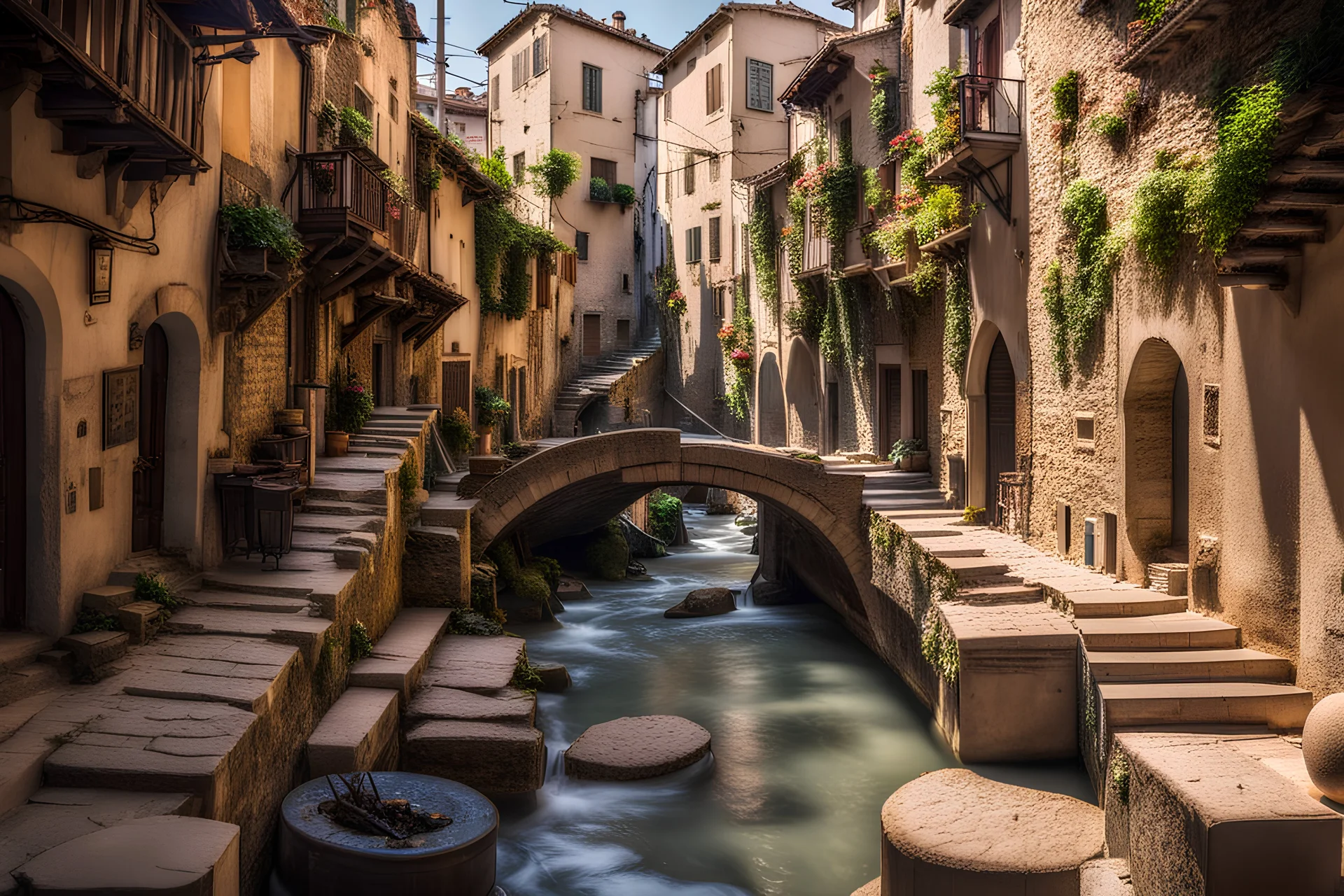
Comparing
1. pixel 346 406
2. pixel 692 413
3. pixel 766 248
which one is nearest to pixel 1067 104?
pixel 346 406

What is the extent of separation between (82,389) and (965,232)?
1159 centimetres

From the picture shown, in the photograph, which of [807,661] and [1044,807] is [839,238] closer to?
[807,661]

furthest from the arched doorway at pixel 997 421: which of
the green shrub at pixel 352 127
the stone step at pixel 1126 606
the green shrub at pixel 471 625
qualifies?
the green shrub at pixel 352 127

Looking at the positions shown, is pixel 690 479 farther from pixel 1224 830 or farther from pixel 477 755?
pixel 1224 830

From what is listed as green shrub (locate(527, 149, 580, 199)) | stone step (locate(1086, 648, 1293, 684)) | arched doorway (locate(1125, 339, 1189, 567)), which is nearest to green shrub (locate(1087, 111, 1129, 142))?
arched doorway (locate(1125, 339, 1189, 567))

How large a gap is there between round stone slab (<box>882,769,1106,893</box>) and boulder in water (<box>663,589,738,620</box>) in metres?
11.5

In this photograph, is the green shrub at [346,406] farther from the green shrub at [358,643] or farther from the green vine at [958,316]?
the green vine at [958,316]

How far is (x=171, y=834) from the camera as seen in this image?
6.27 meters

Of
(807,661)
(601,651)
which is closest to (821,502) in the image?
(807,661)

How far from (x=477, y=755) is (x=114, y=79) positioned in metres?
6.53

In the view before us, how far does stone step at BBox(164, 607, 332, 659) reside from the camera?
30.6 feet

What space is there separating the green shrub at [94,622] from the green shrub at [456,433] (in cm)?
1138

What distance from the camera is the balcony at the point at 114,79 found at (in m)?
6.57

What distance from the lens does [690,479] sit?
1770cm
